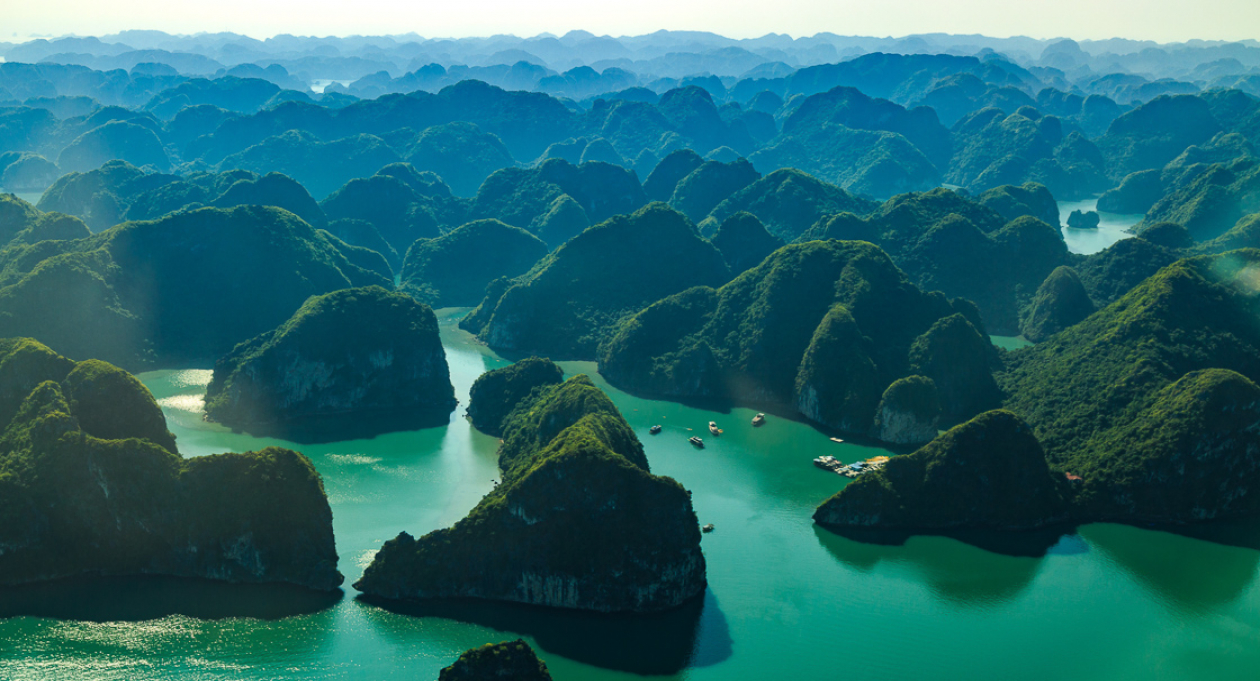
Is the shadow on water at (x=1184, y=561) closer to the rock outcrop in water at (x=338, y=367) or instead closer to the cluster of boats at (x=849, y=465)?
the cluster of boats at (x=849, y=465)

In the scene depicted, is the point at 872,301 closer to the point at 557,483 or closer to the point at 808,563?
the point at 808,563

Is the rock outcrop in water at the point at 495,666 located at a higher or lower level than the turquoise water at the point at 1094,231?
higher

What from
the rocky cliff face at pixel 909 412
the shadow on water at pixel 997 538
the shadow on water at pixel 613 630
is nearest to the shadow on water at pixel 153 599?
the shadow on water at pixel 613 630

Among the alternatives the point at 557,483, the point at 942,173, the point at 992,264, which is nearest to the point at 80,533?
the point at 557,483

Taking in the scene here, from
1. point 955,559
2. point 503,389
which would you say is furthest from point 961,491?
point 503,389

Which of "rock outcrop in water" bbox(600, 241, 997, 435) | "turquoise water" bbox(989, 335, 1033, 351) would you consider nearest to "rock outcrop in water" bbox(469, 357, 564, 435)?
"rock outcrop in water" bbox(600, 241, 997, 435)

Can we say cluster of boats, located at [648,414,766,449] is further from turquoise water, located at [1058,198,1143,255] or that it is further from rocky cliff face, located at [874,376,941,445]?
turquoise water, located at [1058,198,1143,255]

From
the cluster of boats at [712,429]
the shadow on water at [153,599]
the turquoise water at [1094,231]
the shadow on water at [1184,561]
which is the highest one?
the turquoise water at [1094,231]
